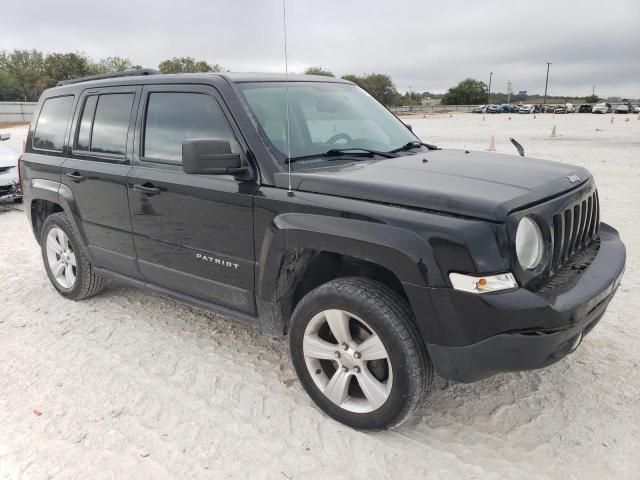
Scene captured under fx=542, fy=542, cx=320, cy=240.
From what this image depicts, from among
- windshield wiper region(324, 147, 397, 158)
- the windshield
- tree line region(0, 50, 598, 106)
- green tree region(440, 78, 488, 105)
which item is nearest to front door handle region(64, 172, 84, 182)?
the windshield

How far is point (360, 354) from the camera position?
285cm

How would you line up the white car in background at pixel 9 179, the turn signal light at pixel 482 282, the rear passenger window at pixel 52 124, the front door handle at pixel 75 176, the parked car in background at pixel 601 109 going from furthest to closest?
the parked car in background at pixel 601 109, the white car in background at pixel 9 179, the rear passenger window at pixel 52 124, the front door handle at pixel 75 176, the turn signal light at pixel 482 282

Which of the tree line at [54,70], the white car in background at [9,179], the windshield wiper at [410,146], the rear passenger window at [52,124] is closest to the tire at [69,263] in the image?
the rear passenger window at [52,124]

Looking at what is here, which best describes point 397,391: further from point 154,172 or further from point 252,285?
point 154,172

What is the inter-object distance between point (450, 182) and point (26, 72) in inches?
3043

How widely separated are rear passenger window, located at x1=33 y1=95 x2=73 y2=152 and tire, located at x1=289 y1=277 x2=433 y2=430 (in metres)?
2.96

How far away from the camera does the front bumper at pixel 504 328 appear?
240 cm

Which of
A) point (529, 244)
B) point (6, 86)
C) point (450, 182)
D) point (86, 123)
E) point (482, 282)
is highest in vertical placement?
point (6, 86)

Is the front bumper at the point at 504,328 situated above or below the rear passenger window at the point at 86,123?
below

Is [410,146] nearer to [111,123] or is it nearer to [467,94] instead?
[111,123]

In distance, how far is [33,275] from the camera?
18.8ft

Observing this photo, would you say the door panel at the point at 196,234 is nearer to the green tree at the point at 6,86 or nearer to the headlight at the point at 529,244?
the headlight at the point at 529,244

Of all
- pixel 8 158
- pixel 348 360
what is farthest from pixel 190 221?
pixel 8 158

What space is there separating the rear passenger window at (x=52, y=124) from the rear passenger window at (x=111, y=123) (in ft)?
1.74
